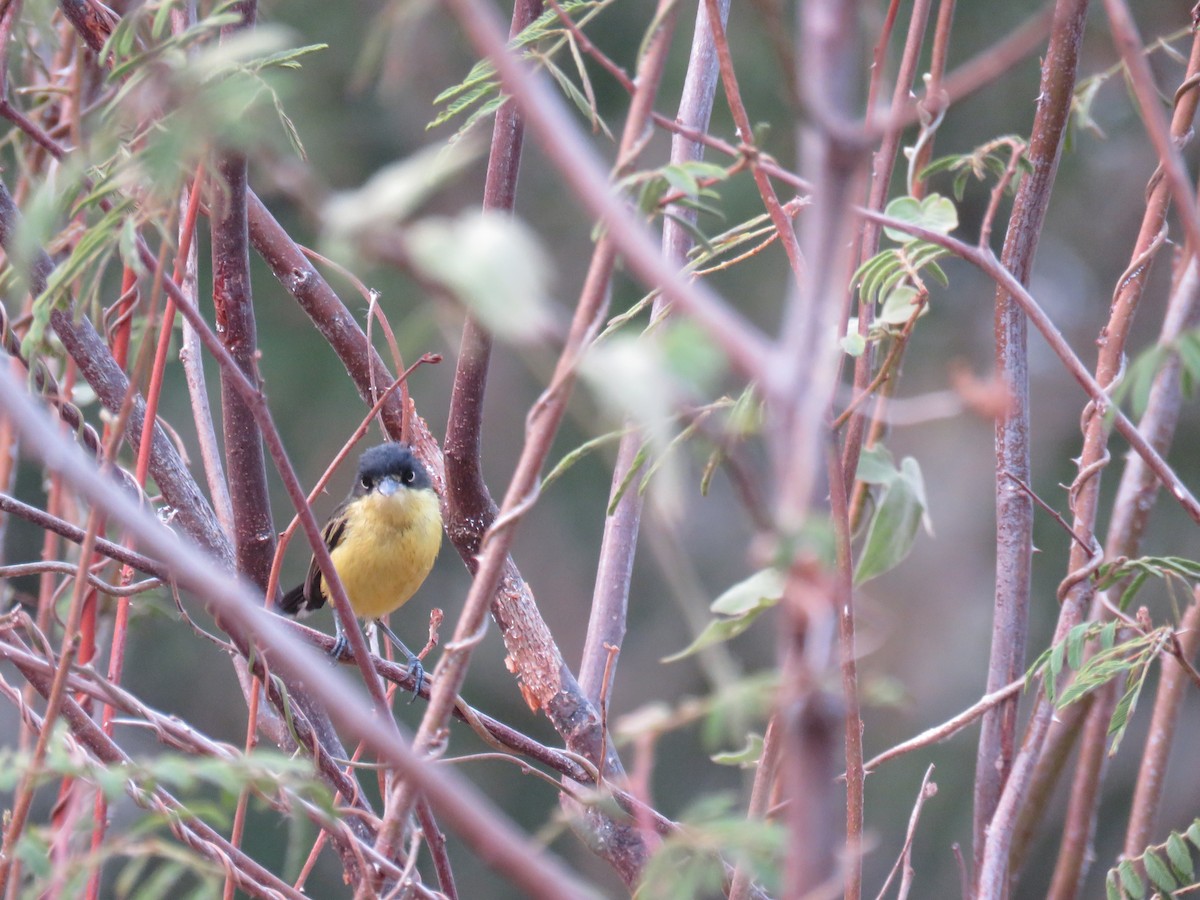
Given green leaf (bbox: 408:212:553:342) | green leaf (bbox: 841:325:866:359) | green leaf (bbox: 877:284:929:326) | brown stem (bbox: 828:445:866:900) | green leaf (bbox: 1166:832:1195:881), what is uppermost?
green leaf (bbox: 408:212:553:342)

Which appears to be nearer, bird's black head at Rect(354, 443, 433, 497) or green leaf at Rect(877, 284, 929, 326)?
green leaf at Rect(877, 284, 929, 326)

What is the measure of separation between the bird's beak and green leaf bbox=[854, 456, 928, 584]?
271 cm

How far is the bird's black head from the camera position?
13.8ft

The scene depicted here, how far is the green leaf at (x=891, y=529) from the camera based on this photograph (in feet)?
5.56

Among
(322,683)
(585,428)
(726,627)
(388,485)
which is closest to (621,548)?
(585,428)

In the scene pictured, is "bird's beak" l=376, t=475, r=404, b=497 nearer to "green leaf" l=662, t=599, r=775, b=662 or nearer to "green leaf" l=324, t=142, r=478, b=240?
"green leaf" l=662, t=599, r=775, b=662

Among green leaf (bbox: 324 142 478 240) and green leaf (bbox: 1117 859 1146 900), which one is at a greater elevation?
green leaf (bbox: 324 142 478 240)

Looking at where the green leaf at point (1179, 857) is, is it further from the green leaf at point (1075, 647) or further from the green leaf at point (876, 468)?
the green leaf at point (876, 468)

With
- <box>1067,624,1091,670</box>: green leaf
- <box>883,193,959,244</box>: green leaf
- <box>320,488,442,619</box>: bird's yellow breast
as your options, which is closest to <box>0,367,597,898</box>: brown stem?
<box>883,193,959,244</box>: green leaf

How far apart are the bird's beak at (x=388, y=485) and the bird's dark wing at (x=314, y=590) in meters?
0.30

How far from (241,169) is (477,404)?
1.65 ft

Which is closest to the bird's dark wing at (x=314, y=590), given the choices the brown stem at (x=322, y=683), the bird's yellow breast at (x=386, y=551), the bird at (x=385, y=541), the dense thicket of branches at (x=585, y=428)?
the bird at (x=385, y=541)

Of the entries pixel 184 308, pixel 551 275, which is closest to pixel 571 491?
pixel 184 308

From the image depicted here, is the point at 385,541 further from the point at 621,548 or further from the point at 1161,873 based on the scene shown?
the point at 1161,873
